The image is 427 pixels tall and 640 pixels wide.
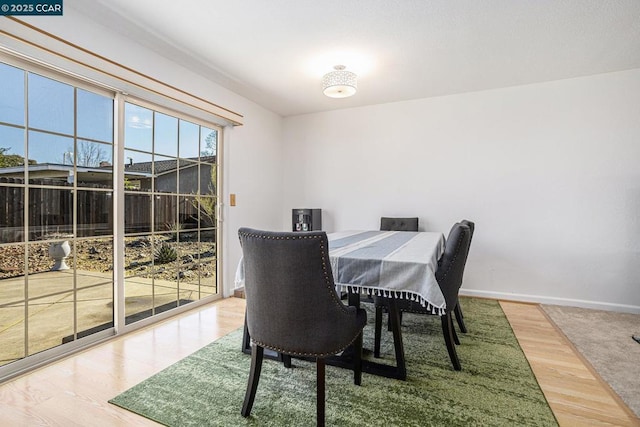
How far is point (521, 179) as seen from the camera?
131 inches

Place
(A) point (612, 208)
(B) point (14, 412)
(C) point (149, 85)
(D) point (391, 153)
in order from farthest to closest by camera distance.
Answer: (D) point (391, 153)
(A) point (612, 208)
(C) point (149, 85)
(B) point (14, 412)

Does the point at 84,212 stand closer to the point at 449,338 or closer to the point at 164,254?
the point at 164,254

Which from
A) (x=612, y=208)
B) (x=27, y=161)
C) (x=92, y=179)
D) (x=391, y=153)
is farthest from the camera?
(x=391, y=153)

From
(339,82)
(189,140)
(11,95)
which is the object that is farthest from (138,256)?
(339,82)

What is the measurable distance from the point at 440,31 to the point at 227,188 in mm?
2565

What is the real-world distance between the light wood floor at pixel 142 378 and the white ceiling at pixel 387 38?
233 centimetres

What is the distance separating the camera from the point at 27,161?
1877 mm

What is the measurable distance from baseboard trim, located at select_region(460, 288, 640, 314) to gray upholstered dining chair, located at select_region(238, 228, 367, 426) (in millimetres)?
2713

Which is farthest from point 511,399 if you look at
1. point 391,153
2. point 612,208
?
point 391,153

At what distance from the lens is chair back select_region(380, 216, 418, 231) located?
3572 mm

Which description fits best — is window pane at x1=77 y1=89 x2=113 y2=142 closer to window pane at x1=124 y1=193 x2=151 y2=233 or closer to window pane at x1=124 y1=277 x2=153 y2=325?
window pane at x1=124 y1=193 x2=151 y2=233

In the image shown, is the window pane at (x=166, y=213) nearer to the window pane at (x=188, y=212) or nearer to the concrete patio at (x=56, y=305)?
the window pane at (x=188, y=212)

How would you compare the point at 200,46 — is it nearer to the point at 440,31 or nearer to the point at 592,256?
the point at 440,31

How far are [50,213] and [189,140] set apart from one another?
1.41 m
